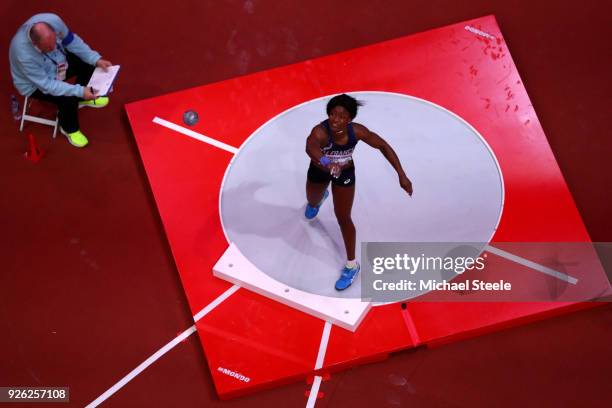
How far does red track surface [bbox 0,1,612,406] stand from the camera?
6344mm

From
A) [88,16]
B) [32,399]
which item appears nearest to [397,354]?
[32,399]

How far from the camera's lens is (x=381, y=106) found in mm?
7402

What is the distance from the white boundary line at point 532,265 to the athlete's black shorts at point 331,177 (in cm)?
127

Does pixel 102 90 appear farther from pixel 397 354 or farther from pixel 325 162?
pixel 397 354

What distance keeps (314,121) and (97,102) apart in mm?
1713

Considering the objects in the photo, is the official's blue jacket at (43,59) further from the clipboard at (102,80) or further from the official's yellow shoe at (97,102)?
the official's yellow shoe at (97,102)

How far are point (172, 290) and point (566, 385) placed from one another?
2.86 metres

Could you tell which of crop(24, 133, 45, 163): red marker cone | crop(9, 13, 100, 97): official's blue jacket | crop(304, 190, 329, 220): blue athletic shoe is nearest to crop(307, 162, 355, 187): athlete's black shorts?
crop(304, 190, 329, 220): blue athletic shoe

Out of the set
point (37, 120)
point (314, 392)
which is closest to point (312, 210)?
point (314, 392)

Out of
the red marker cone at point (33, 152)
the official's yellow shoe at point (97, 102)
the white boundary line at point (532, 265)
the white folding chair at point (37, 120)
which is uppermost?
the white boundary line at point (532, 265)

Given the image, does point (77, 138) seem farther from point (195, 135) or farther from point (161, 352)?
point (161, 352)

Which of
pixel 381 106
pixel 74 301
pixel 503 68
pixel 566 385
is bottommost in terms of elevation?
pixel 74 301

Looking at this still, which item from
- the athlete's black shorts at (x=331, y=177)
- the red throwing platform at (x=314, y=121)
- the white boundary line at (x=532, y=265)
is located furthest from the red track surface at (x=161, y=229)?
the athlete's black shorts at (x=331, y=177)

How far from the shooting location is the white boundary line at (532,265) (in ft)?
21.6
